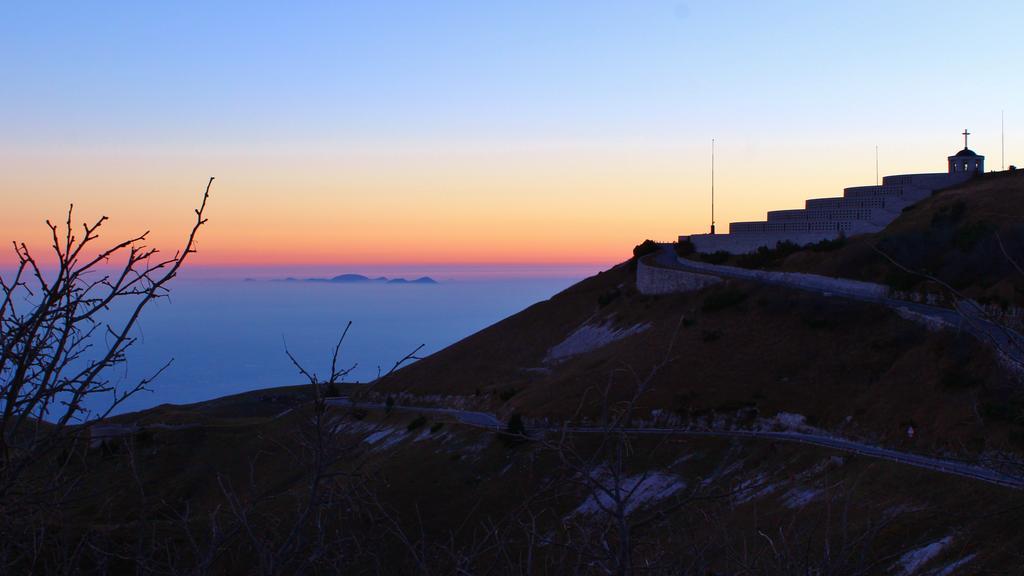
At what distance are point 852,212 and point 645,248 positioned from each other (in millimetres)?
20881

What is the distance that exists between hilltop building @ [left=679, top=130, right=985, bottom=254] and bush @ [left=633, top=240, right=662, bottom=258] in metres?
10.5

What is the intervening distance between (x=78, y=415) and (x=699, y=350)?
132 ft

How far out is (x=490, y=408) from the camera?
164 ft

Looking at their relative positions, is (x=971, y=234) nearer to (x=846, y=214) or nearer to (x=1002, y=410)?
(x=846, y=214)

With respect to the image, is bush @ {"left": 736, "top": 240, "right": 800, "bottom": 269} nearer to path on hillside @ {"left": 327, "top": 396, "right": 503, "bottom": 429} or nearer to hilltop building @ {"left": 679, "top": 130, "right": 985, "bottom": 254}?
hilltop building @ {"left": 679, "top": 130, "right": 985, "bottom": 254}

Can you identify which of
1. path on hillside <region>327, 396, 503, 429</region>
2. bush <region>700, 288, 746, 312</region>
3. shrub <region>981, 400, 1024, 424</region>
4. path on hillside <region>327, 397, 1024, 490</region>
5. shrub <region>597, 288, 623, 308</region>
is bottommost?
path on hillside <region>327, 396, 503, 429</region>

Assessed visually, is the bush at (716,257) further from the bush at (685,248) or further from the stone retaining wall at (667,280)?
the stone retaining wall at (667,280)

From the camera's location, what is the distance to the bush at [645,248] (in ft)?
261

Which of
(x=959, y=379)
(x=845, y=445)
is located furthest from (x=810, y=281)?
(x=845, y=445)

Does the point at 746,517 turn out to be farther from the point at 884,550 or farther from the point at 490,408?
the point at 490,408

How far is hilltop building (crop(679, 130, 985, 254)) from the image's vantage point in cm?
6294

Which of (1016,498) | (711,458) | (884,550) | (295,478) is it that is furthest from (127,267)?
(295,478)

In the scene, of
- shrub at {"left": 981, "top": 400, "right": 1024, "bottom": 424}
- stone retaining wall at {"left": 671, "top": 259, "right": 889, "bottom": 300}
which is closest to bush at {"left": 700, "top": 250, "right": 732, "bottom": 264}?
stone retaining wall at {"left": 671, "top": 259, "right": 889, "bottom": 300}

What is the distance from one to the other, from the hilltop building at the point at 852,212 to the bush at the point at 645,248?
10.5 metres
